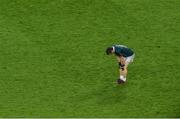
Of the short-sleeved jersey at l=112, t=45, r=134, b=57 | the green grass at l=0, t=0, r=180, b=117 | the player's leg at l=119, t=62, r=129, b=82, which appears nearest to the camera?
the green grass at l=0, t=0, r=180, b=117

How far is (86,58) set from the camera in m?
25.5

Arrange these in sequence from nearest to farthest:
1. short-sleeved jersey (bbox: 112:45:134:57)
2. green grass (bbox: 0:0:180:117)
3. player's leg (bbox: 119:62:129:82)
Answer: green grass (bbox: 0:0:180:117), short-sleeved jersey (bbox: 112:45:134:57), player's leg (bbox: 119:62:129:82)

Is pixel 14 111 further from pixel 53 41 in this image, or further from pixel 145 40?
pixel 145 40

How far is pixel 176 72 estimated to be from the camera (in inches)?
969

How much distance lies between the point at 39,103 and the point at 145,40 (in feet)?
19.0

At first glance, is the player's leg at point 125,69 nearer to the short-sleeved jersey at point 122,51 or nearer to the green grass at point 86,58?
the short-sleeved jersey at point 122,51

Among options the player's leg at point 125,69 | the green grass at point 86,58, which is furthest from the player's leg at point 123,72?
the green grass at point 86,58

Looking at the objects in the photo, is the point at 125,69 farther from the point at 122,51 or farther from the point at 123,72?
the point at 122,51

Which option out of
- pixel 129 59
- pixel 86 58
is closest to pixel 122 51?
pixel 129 59

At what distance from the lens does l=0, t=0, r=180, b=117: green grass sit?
75.0 ft

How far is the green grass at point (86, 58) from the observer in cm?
2288

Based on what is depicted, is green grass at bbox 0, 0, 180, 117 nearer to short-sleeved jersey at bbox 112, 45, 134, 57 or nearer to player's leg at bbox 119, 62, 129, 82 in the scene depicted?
player's leg at bbox 119, 62, 129, 82

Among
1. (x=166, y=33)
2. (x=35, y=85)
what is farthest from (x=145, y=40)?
(x=35, y=85)

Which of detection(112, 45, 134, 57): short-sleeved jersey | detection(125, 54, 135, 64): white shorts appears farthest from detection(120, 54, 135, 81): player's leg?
detection(112, 45, 134, 57): short-sleeved jersey
